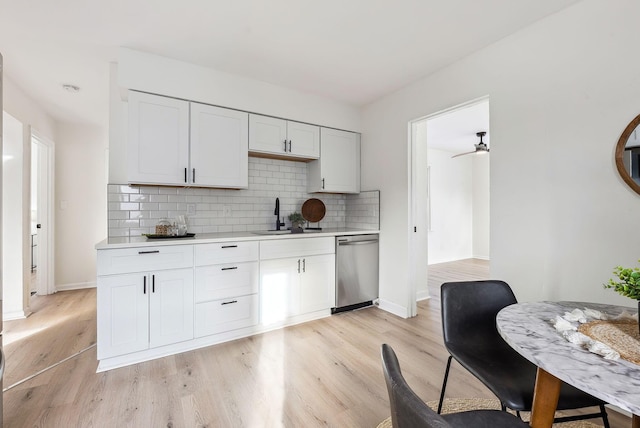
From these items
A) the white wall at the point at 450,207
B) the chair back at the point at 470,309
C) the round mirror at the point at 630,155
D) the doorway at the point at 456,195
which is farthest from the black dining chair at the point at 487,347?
the white wall at the point at 450,207

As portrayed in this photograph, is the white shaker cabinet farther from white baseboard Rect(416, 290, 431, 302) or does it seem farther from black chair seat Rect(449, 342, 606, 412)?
white baseboard Rect(416, 290, 431, 302)

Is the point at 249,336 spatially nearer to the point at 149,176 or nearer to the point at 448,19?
the point at 149,176

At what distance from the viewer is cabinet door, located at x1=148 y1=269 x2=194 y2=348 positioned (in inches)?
92.1

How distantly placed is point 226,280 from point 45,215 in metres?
3.22

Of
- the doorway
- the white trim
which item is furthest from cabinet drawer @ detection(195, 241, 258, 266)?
the doorway

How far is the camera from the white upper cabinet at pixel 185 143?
2.57 metres

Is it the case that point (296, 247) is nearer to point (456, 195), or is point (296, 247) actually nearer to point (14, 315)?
point (14, 315)

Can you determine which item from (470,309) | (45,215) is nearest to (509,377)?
(470,309)

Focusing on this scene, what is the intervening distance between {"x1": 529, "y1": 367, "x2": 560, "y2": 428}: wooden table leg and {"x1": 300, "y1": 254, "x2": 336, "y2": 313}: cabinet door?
2332 millimetres

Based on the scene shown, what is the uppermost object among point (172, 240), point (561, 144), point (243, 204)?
point (561, 144)

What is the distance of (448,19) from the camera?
2.14 meters

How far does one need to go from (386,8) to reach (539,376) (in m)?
2.29

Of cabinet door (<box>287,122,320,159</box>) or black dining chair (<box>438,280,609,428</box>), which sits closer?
black dining chair (<box>438,280,609,428</box>)

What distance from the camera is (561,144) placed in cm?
204
